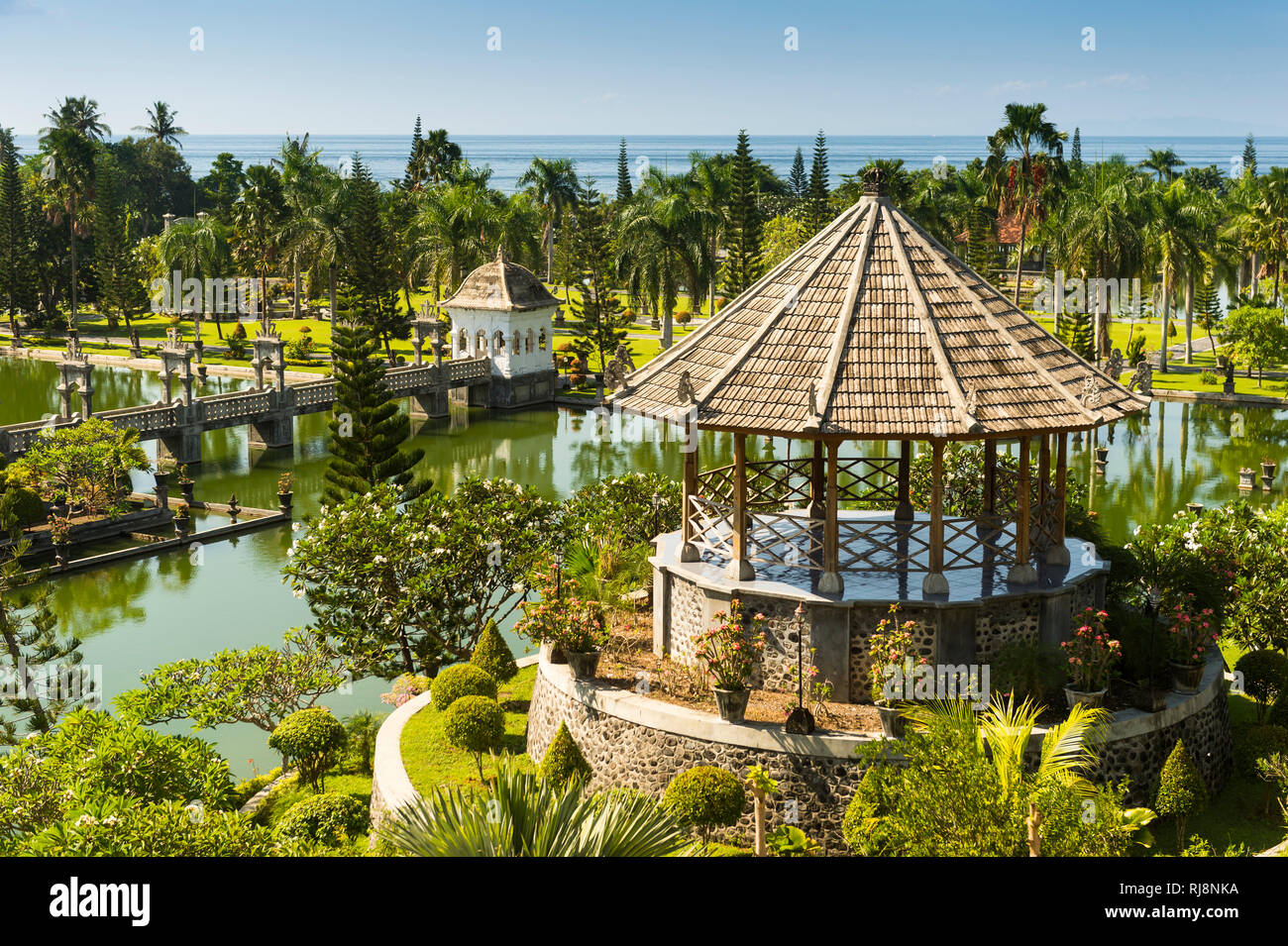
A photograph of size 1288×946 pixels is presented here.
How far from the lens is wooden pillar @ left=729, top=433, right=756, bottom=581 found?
1881 cm

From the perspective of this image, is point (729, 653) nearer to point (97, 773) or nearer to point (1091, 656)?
point (1091, 656)

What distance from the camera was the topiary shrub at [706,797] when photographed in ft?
53.9

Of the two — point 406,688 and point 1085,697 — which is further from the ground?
point 1085,697

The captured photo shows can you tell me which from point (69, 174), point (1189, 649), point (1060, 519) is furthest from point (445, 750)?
point (69, 174)

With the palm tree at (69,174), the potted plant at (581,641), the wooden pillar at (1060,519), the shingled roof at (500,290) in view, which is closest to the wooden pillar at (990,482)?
the wooden pillar at (1060,519)

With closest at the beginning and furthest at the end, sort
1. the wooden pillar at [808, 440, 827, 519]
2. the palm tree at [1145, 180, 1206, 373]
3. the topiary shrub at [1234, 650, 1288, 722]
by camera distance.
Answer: the topiary shrub at [1234, 650, 1288, 722], the wooden pillar at [808, 440, 827, 519], the palm tree at [1145, 180, 1206, 373]

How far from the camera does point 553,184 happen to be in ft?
284

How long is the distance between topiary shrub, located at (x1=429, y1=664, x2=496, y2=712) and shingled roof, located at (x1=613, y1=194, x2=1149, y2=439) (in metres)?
4.53

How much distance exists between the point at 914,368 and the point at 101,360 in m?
59.0

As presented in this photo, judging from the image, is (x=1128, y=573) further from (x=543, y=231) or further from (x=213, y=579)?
(x=543, y=231)

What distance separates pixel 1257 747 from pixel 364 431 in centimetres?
2377

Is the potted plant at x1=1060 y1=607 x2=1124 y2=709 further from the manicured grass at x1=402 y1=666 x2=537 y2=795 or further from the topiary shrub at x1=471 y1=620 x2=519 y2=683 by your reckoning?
the topiary shrub at x1=471 y1=620 x2=519 y2=683

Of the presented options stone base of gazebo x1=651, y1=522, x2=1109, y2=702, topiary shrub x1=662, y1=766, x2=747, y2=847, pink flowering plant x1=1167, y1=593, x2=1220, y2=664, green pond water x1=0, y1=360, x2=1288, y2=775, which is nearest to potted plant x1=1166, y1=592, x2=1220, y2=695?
pink flowering plant x1=1167, y1=593, x2=1220, y2=664

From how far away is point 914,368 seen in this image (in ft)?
59.9
